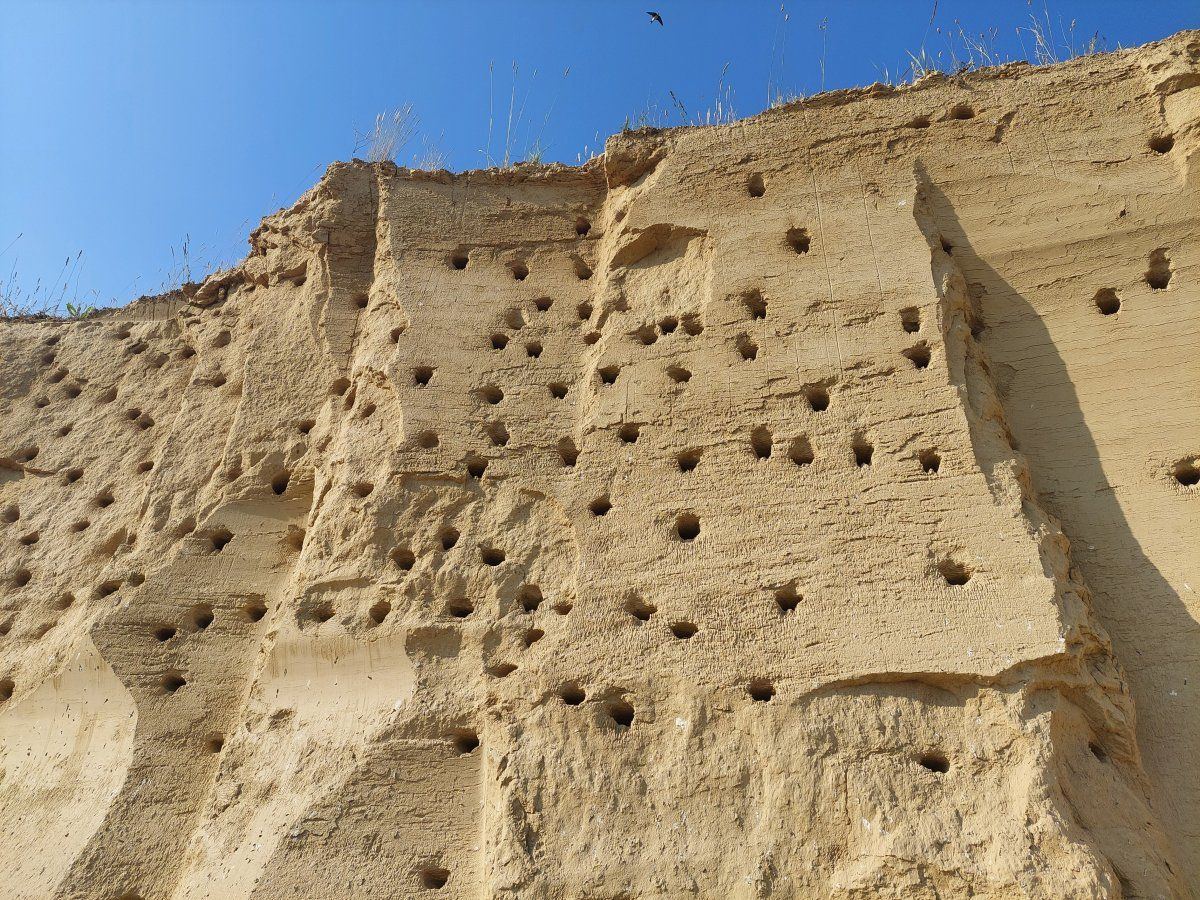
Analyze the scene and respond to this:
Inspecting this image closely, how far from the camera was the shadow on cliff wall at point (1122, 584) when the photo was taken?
16.6 feet

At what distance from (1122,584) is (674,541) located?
2.46 metres

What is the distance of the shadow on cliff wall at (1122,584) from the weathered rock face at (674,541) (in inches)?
0.8

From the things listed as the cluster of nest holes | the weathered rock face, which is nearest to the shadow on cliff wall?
the weathered rock face

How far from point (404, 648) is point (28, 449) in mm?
4639

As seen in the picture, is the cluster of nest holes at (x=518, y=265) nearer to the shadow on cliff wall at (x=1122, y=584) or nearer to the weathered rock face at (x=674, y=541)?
the weathered rock face at (x=674, y=541)

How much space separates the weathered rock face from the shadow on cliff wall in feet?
0.07

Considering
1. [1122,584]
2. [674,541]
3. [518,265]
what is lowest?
[1122,584]

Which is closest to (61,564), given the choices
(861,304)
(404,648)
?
(404,648)

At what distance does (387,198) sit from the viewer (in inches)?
320

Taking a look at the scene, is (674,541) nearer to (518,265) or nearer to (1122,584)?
(1122,584)

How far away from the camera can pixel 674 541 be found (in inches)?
237

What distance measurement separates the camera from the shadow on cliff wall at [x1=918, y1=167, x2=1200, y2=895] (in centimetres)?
507

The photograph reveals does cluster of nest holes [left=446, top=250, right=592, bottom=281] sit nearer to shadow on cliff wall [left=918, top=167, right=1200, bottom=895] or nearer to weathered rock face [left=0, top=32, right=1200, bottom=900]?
weathered rock face [left=0, top=32, right=1200, bottom=900]

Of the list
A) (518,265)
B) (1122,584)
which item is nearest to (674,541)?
(1122,584)
